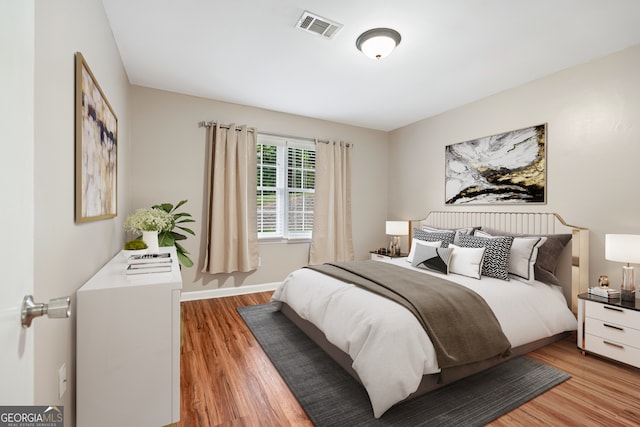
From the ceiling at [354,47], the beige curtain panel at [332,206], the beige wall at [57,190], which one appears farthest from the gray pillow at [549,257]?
the beige wall at [57,190]

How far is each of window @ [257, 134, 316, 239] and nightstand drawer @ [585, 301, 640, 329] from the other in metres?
3.33

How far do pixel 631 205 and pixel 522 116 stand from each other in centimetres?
134

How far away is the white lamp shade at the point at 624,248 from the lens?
2215 millimetres

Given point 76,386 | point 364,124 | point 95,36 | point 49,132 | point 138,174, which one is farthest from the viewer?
point 364,124

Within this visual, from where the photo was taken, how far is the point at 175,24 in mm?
2334

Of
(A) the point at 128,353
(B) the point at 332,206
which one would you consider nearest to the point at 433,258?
(B) the point at 332,206

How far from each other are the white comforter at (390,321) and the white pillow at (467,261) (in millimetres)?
78

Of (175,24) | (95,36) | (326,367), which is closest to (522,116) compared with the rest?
(326,367)

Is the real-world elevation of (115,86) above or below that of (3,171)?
above

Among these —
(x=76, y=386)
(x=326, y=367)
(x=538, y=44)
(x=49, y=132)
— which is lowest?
(x=326, y=367)

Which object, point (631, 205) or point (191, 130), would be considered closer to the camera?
point (631, 205)

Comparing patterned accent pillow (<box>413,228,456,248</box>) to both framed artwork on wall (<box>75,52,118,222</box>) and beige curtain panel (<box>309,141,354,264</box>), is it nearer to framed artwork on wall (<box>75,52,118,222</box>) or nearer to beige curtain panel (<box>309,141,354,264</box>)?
beige curtain panel (<box>309,141,354,264</box>)

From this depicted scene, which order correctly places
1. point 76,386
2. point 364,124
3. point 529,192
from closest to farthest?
point 76,386 < point 529,192 < point 364,124

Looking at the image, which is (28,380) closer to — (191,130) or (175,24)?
(175,24)
